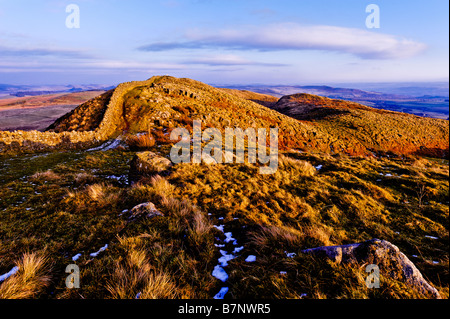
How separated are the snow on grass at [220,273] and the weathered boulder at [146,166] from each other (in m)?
5.20

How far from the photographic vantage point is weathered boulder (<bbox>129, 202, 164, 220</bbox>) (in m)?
4.59

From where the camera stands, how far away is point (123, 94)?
27859 mm

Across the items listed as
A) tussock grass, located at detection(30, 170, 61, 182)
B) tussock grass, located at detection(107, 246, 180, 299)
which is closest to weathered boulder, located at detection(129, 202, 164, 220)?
tussock grass, located at detection(107, 246, 180, 299)

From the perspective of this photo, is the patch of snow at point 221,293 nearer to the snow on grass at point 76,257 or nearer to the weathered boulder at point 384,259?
the weathered boulder at point 384,259

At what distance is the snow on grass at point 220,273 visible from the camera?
303 cm

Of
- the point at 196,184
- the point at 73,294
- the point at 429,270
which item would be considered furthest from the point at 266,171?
the point at 73,294

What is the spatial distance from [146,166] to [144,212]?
3.35 metres

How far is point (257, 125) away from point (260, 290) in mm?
25935

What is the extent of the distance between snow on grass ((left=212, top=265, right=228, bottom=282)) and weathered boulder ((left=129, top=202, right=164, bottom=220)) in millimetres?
2143

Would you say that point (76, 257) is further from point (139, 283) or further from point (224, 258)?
point (224, 258)

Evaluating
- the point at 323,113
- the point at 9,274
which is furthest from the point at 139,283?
the point at 323,113

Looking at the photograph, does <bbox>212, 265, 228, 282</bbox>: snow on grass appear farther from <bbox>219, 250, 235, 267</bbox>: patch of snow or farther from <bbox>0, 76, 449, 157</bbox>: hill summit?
<bbox>0, 76, 449, 157</bbox>: hill summit

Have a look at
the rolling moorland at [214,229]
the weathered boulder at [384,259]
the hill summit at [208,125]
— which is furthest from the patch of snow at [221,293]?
the hill summit at [208,125]

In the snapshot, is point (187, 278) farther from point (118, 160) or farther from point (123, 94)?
point (123, 94)
